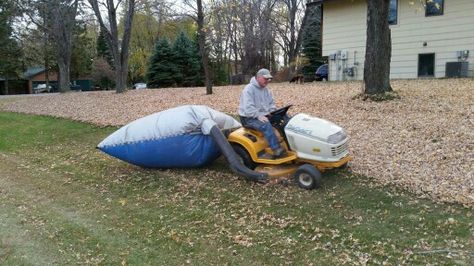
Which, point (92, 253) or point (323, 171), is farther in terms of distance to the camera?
point (323, 171)

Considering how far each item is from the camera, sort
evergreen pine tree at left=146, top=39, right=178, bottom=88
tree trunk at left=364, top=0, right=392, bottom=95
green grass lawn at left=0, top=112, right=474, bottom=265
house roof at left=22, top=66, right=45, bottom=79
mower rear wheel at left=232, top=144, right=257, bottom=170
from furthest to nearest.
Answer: house roof at left=22, top=66, right=45, bottom=79
evergreen pine tree at left=146, top=39, right=178, bottom=88
tree trunk at left=364, top=0, right=392, bottom=95
mower rear wheel at left=232, top=144, right=257, bottom=170
green grass lawn at left=0, top=112, right=474, bottom=265

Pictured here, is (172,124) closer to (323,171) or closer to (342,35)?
(323,171)

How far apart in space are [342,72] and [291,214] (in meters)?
18.5

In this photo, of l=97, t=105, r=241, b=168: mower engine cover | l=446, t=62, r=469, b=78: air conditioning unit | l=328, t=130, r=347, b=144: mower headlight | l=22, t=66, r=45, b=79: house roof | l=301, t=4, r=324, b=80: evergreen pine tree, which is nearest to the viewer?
l=328, t=130, r=347, b=144: mower headlight

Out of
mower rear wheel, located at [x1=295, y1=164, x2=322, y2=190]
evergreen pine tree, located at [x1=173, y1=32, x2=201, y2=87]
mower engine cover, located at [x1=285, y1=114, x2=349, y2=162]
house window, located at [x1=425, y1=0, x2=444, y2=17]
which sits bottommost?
mower rear wheel, located at [x1=295, y1=164, x2=322, y2=190]

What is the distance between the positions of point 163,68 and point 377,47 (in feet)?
Result: 77.2

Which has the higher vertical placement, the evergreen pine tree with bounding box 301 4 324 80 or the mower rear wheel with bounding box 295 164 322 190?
the evergreen pine tree with bounding box 301 4 324 80

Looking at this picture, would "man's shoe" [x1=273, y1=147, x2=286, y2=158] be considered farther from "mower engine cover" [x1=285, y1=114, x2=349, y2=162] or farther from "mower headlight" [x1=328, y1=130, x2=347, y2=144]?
"mower headlight" [x1=328, y1=130, x2=347, y2=144]

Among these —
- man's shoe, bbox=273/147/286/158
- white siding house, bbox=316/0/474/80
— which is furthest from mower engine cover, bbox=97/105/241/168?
white siding house, bbox=316/0/474/80

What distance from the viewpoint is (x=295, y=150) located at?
6281mm

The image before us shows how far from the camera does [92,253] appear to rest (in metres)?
4.85

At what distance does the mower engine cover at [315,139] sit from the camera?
5.94 m

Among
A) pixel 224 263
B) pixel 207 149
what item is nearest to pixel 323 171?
pixel 207 149

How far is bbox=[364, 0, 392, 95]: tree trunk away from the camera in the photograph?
10797 millimetres
